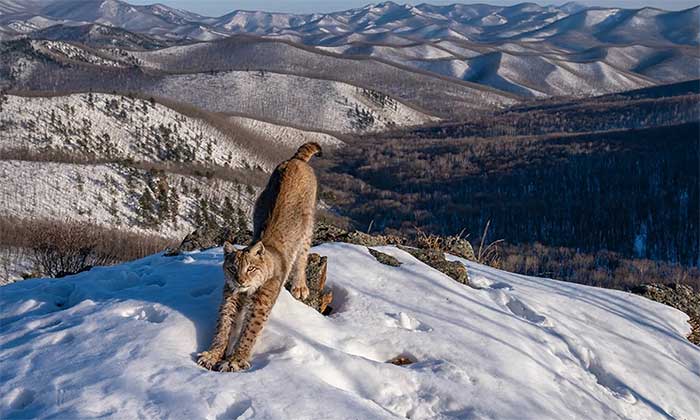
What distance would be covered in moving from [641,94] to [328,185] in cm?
10706

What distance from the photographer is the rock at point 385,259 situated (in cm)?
992

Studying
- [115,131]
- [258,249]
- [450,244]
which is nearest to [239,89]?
[115,131]

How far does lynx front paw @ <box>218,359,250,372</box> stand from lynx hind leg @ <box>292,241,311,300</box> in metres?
1.96

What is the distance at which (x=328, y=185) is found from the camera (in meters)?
74.1

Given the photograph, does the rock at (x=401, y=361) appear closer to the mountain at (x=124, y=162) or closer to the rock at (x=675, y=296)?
the rock at (x=675, y=296)

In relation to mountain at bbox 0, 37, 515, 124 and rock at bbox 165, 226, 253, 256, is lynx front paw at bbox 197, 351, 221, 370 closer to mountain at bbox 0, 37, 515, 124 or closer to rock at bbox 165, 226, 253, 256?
rock at bbox 165, 226, 253, 256

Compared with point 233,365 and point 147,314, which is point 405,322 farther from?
point 147,314

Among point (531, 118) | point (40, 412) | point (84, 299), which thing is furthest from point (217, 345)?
point (531, 118)

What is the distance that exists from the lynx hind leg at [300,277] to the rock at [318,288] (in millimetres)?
103

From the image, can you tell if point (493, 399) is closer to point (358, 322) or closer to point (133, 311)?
point (358, 322)

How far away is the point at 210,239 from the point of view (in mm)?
11133

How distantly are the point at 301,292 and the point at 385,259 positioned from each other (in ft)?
8.03

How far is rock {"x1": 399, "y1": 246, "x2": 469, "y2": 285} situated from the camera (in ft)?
34.1

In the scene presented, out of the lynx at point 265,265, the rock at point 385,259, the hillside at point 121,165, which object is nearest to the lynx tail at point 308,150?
the lynx at point 265,265
